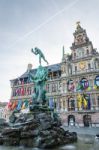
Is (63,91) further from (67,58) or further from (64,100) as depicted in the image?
(67,58)

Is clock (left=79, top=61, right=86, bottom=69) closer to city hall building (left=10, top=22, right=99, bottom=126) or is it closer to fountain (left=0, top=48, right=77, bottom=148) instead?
city hall building (left=10, top=22, right=99, bottom=126)

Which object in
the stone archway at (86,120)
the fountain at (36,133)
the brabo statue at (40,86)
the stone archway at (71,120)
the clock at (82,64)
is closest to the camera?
the fountain at (36,133)

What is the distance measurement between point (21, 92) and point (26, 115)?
3854 cm

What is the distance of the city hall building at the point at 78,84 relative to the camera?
132 feet

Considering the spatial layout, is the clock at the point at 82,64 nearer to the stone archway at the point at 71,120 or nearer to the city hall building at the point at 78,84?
the city hall building at the point at 78,84

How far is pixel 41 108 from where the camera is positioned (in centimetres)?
1791

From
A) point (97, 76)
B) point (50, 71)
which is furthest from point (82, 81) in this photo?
point (50, 71)

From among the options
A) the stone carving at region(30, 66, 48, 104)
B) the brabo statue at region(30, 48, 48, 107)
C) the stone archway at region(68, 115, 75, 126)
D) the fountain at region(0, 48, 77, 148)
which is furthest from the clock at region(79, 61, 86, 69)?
the fountain at region(0, 48, 77, 148)

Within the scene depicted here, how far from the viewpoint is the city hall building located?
4031cm

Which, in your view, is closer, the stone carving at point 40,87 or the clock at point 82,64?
the stone carving at point 40,87

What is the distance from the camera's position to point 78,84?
4272 centimetres

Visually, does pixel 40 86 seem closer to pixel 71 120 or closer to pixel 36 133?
pixel 36 133

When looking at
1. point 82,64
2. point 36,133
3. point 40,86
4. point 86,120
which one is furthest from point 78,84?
point 36,133

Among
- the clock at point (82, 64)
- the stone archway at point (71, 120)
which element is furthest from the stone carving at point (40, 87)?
the stone archway at point (71, 120)
